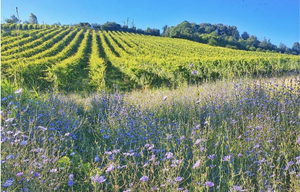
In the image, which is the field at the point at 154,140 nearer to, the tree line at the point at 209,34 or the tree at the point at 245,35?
the tree line at the point at 209,34

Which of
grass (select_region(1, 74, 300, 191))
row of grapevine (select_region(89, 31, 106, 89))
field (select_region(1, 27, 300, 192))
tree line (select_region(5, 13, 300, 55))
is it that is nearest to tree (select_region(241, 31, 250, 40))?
tree line (select_region(5, 13, 300, 55))

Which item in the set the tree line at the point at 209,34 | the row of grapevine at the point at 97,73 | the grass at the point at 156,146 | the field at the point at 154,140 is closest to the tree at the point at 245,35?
the tree line at the point at 209,34

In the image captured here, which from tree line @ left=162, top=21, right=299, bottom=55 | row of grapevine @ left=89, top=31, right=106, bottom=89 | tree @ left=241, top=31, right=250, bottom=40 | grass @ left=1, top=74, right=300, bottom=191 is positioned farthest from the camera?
tree @ left=241, top=31, right=250, bottom=40

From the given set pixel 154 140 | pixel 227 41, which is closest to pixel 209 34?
pixel 227 41

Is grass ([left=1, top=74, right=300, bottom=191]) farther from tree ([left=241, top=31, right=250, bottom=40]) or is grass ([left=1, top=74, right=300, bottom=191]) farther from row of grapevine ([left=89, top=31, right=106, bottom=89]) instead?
tree ([left=241, top=31, right=250, bottom=40])

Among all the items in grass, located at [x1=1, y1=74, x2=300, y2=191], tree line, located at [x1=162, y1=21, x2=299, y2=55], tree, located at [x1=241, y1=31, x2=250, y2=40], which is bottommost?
grass, located at [x1=1, y1=74, x2=300, y2=191]

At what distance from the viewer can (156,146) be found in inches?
126

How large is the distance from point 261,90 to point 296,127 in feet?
5.89

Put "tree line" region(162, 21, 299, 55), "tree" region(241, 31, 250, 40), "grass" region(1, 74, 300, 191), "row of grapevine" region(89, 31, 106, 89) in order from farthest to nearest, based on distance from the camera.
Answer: "tree" region(241, 31, 250, 40), "tree line" region(162, 21, 299, 55), "row of grapevine" region(89, 31, 106, 89), "grass" region(1, 74, 300, 191)

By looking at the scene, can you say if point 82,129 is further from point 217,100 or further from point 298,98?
point 298,98

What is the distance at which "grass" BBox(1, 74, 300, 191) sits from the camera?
203 cm

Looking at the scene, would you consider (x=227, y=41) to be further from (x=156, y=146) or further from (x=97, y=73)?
(x=156, y=146)

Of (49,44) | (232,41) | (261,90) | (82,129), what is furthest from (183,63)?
(232,41)

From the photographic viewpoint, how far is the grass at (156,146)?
6.67 ft
